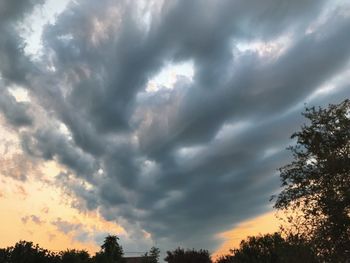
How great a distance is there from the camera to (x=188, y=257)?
254 ft

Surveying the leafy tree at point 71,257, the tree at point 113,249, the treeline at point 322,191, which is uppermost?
the tree at point 113,249

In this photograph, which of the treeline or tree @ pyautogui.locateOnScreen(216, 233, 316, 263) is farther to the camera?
tree @ pyautogui.locateOnScreen(216, 233, 316, 263)

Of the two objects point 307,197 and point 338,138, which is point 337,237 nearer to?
point 307,197

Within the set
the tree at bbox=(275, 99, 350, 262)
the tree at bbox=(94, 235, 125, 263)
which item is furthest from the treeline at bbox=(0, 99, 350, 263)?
the tree at bbox=(94, 235, 125, 263)

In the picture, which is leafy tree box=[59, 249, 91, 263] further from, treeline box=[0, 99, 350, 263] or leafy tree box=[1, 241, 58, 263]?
treeline box=[0, 99, 350, 263]

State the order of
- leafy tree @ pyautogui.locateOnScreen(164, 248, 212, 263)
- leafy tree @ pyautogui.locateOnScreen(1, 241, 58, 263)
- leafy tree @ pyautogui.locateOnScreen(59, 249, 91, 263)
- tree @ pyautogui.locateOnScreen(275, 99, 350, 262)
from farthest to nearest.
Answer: leafy tree @ pyautogui.locateOnScreen(164, 248, 212, 263), leafy tree @ pyautogui.locateOnScreen(59, 249, 91, 263), leafy tree @ pyautogui.locateOnScreen(1, 241, 58, 263), tree @ pyautogui.locateOnScreen(275, 99, 350, 262)

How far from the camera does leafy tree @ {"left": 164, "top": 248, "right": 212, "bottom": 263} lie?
77.1m

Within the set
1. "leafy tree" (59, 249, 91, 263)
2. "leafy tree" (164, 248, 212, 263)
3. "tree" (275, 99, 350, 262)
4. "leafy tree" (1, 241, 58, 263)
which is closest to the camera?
"tree" (275, 99, 350, 262)

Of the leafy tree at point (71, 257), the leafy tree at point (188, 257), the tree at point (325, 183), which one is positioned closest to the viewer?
the tree at point (325, 183)

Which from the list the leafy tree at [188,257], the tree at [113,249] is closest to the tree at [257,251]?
the leafy tree at [188,257]

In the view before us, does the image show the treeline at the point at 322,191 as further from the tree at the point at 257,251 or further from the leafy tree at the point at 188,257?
the leafy tree at the point at 188,257

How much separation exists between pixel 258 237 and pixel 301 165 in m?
47.4

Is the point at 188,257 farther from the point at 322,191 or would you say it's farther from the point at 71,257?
the point at 322,191

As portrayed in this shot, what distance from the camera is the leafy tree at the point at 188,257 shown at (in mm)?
77125
